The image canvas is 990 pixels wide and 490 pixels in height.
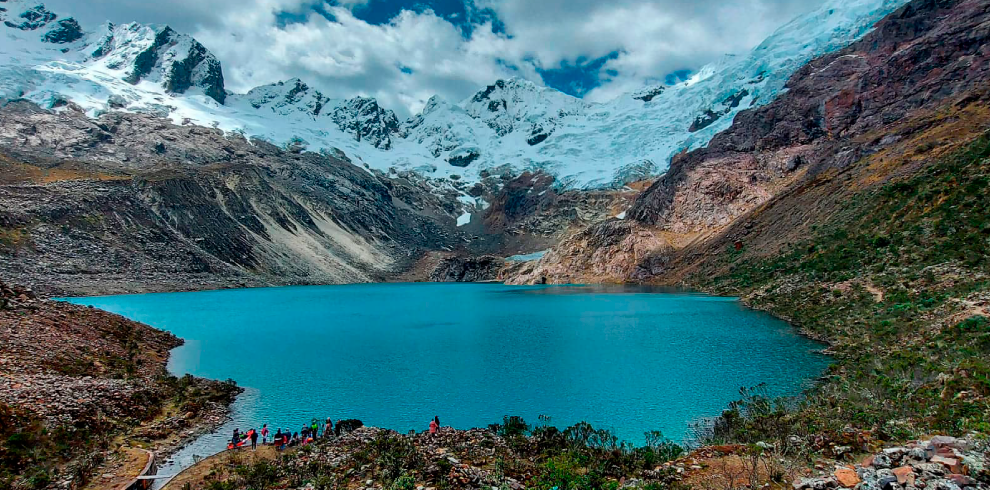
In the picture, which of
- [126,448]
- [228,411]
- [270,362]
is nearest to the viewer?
[126,448]

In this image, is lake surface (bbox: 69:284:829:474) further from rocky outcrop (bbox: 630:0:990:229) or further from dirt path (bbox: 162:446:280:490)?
rocky outcrop (bbox: 630:0:990:229)

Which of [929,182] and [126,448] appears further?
[929,182]

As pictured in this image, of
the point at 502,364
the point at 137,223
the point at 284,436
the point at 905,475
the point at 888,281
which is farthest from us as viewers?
the point at 137,223

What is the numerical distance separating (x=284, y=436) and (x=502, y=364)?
19554 mm

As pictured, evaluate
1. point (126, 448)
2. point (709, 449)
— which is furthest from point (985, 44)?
point (126, 448)

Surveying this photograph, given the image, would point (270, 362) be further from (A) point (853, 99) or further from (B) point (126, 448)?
(A) point (853, 99)

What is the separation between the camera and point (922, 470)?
9703 mm

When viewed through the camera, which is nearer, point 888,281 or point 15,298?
point 15,298

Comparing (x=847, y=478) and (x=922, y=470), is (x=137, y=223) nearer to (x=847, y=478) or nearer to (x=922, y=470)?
(x=847, y=478)

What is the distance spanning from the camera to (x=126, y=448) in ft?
67.6

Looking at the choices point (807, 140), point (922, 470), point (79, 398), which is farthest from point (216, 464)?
point (807, 140)

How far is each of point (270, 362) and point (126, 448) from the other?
22.3 metres

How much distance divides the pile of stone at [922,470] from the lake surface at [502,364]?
40.7 feet

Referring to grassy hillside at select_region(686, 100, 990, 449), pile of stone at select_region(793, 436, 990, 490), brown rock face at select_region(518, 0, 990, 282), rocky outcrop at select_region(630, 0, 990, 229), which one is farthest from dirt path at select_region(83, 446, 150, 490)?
rocky outcrop at select_region(630, 0, 990, 229)
